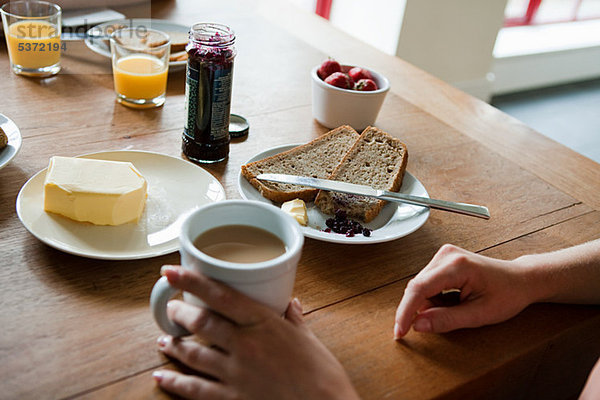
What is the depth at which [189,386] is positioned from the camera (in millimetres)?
604

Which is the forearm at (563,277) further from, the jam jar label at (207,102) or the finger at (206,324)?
the jam jar label at (207,102)

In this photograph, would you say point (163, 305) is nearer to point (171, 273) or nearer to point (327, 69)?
point (171, 273)

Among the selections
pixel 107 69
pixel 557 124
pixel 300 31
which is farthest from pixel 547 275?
pixel 557 124

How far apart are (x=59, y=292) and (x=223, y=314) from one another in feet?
0.86

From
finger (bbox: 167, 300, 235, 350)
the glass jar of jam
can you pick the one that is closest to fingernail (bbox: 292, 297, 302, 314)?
finger (bbox: 167, 300, 235, 350)

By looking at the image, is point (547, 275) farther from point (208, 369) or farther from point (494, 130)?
point (494, 130)

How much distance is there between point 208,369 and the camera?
61 centimetres

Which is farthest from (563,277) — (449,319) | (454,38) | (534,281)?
(454,38)

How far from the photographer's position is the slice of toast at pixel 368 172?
97 cm

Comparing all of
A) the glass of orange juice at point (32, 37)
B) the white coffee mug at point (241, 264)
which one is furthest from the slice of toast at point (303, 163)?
the glass of orange juice at point (32, 37)

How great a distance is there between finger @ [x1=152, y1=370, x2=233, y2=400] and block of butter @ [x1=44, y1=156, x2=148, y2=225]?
0.95ft

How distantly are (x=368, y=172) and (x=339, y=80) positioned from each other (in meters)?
0.29

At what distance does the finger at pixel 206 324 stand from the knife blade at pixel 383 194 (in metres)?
0.38

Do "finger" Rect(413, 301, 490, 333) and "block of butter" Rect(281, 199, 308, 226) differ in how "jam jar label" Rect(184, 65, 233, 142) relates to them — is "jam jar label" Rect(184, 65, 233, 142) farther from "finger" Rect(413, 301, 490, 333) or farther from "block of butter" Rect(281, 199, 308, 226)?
"finger" Rect(413, 301, 490, 333)
